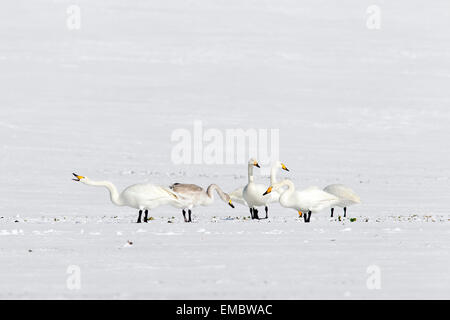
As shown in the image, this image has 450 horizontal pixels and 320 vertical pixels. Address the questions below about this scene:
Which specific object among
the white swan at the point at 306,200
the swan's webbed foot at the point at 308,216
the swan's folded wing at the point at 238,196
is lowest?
the swan's webbed foot at the point at 308,216

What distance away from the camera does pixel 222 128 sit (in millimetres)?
43094

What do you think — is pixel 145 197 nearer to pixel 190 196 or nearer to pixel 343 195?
pixel 190 196

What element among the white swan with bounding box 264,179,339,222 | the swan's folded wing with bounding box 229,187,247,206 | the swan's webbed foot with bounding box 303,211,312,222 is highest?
the swan's folded wing with bounding box 229,187,247,206

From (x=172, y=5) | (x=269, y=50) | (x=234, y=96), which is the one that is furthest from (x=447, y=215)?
(x=172, y=5)

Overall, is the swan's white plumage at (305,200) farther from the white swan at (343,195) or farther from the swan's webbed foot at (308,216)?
the white swan at (343,195)

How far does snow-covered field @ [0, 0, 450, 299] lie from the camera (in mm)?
11148

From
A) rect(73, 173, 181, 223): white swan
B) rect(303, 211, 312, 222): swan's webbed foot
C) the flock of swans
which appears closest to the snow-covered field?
rect(303, 211, 312, 222): swan's webbed foot

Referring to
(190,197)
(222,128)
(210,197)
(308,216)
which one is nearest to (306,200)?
(308,216)

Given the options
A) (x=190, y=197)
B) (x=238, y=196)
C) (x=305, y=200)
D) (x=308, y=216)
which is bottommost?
(x=308, y=216)

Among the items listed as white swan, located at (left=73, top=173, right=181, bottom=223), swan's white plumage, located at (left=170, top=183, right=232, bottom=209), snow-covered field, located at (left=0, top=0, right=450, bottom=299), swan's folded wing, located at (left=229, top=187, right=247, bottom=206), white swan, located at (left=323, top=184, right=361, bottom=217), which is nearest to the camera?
snow-covered field, located at (left=0, top=0, right=450, bottom=299)

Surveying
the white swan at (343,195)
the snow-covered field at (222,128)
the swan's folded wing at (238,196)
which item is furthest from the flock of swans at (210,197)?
the swan's folded wing at (238,196)

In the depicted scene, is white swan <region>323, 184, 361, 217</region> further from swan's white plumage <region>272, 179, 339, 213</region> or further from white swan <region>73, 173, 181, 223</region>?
white swan <region>73, 173, 181, 223</region>

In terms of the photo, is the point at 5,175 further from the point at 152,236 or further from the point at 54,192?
the point at 152,236

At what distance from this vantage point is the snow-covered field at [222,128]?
1115 cm
